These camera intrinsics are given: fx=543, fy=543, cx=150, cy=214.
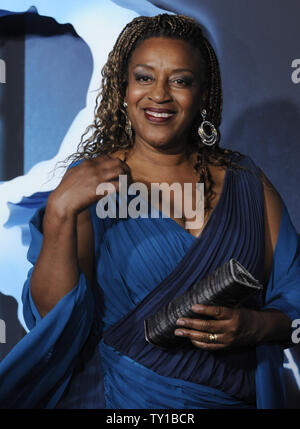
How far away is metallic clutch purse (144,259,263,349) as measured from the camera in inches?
41.4

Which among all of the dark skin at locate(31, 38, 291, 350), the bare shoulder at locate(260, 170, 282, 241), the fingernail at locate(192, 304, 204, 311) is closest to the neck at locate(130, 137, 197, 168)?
the dark skin at locate(31, 38, 291, 350)

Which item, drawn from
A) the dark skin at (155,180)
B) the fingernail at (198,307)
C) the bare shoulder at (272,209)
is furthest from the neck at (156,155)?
the fingernail at (198,307)

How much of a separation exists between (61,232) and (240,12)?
937mm

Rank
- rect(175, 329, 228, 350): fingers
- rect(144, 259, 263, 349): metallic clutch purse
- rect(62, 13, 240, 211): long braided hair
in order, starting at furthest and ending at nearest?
1. rect(62, 13, 240, 211): long braided hair
2. rect(175, 329, 228, 350): fingers
3. rect(144, 259, 263, 349): metallic clutch purse

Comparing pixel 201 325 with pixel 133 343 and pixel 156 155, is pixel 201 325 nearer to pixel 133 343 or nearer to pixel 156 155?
pixel 133 343

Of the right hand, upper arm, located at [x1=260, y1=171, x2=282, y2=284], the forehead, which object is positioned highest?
the forehead

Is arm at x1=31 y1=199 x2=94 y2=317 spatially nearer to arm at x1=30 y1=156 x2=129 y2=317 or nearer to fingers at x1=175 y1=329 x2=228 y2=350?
arm at x1=30 y1=156 x2=129 y2=317

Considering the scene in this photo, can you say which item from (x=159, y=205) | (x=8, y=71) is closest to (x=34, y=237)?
(x=159, y=205)

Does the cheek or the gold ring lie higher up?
the cheek

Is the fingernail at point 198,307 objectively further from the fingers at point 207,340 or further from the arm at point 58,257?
the arm at point 58,257

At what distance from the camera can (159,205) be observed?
127 cm

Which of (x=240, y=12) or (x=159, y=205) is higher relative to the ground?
(x=240, y=12)
